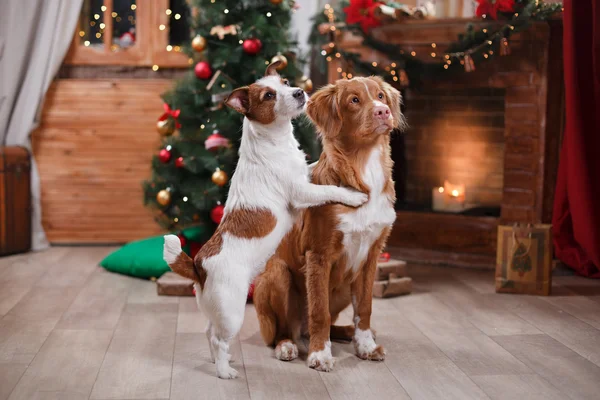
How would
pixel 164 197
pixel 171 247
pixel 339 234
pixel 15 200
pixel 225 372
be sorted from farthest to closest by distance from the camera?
pixel 15 200, pixel 164 197, pixel 339 234, pixel 225 372, pixel 171 247

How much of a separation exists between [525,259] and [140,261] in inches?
80.9

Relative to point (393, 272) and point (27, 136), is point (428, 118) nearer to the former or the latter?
point (393, 272)

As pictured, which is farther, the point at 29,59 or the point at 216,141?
the point at 29,59

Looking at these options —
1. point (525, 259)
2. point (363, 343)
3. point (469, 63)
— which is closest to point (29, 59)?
point (469, 63)

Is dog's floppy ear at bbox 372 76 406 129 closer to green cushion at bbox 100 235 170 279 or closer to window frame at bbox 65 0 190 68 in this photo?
green cushion at bbox 100 235 170 279

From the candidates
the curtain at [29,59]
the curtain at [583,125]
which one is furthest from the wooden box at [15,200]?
the curtain at [583,125]

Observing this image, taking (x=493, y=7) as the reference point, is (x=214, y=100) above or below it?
below

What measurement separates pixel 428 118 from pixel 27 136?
2.66 m

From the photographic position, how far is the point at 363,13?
163 inches

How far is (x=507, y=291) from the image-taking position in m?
3.53

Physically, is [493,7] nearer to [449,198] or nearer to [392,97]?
[449,198]

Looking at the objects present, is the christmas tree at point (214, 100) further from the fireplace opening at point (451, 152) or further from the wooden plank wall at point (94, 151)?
the fireplace opening at point (451, 152)

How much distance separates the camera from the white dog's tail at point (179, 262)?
223cm

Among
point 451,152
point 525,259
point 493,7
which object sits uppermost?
point 493,7
